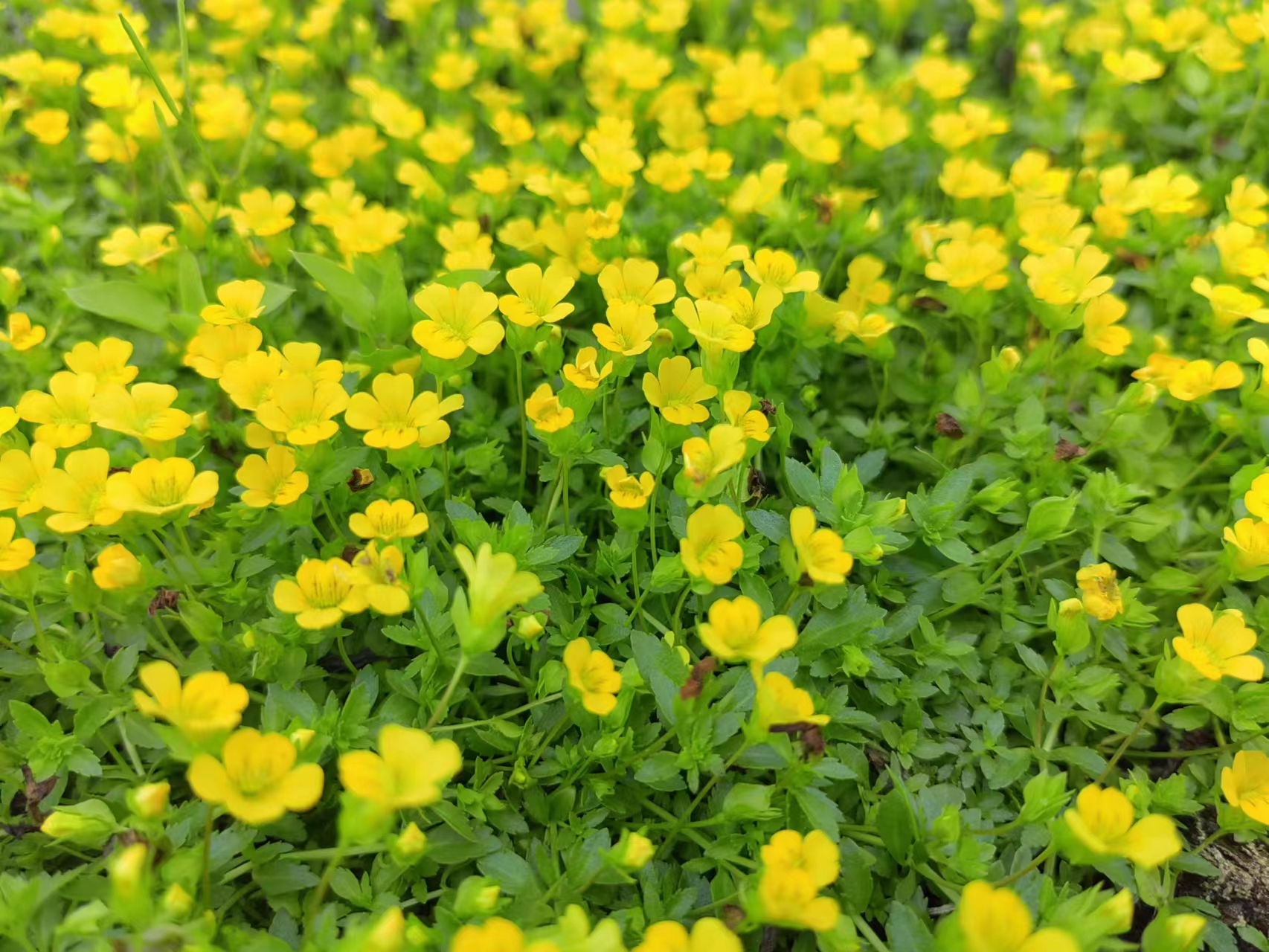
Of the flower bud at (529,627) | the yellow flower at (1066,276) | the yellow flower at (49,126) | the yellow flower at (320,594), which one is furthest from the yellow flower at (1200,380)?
the yellow flower at (49,126)

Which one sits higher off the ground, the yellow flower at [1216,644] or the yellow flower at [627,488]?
the yellow flower at [627,488]

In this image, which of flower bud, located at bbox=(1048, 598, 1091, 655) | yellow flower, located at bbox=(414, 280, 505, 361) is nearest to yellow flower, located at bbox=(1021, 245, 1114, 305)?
flower bud, located at bbox=(1048, 598, 1091, 655)

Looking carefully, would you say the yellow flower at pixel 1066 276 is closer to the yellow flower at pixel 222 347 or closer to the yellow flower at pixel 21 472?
the yellow flower at pixel 222 347

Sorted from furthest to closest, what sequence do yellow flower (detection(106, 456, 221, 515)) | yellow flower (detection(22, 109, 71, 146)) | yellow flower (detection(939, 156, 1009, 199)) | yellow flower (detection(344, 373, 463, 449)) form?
yellow flower (detection(22, 109, 71, 146)) < yellow flower (detection(939, 156, 1009, 199)) < yellow flower (detection(344, 373, 463, 449)) < yellow flower (detection(106, 456, 221, 515))

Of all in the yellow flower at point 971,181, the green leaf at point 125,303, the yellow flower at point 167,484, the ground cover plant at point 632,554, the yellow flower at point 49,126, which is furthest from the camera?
the yellow flower at point 49,126

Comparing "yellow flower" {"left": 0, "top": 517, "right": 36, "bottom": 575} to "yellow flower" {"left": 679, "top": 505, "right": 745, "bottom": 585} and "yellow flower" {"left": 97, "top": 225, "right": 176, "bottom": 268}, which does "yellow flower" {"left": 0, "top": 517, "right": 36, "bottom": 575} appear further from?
"yellow flower" {"left": 679, "top": 505, "right": 745, "bottom": 585}

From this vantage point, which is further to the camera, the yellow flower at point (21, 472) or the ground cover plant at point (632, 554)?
the yellow flower at point (21, 472)

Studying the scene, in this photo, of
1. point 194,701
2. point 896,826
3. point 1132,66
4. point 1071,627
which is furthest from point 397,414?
point 1132,66
